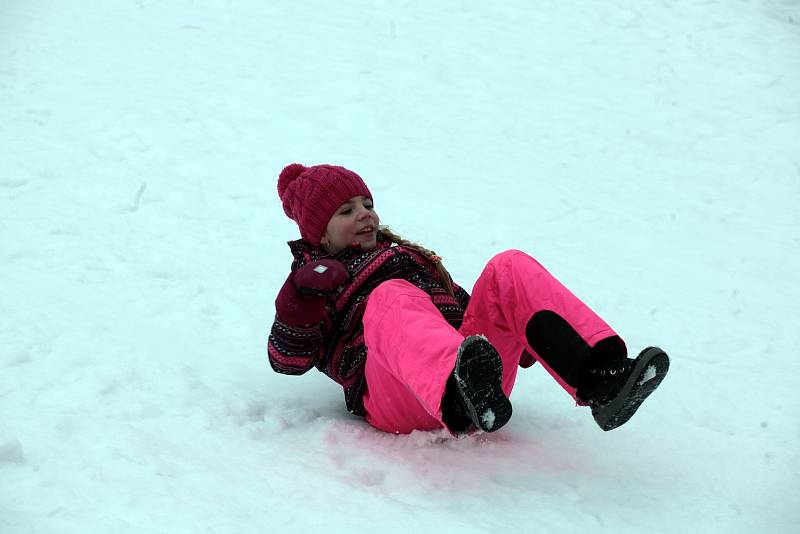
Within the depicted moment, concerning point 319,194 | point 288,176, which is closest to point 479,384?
point 319,194

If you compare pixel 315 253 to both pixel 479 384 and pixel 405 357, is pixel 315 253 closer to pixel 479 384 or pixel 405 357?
pixel 405 357

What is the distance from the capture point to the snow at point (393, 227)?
2053mm

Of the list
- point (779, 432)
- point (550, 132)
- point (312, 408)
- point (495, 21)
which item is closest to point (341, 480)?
point (312, 408)

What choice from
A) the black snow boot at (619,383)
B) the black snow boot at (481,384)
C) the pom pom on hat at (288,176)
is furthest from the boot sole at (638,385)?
the pom pom on hat at (288,176)

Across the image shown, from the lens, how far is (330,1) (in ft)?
25.7

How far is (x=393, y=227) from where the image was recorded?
15.2 ft

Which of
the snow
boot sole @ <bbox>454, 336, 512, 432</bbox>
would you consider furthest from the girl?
Answer: the snow

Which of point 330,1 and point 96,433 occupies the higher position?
point 330,1

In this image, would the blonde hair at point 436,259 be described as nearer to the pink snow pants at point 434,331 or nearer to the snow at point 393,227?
the pink snow pants at point 434,331

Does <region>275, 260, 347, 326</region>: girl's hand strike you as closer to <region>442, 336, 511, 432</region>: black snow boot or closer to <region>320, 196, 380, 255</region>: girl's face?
<region>320, 196, 380, 255</region>: girl's face

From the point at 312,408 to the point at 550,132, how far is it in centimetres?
397

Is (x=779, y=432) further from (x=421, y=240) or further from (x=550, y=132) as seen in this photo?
(x=550, y=132)

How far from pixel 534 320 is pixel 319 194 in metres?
1.03

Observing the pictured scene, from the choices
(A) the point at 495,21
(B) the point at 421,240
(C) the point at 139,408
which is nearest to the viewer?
(C) the point at 139,408
